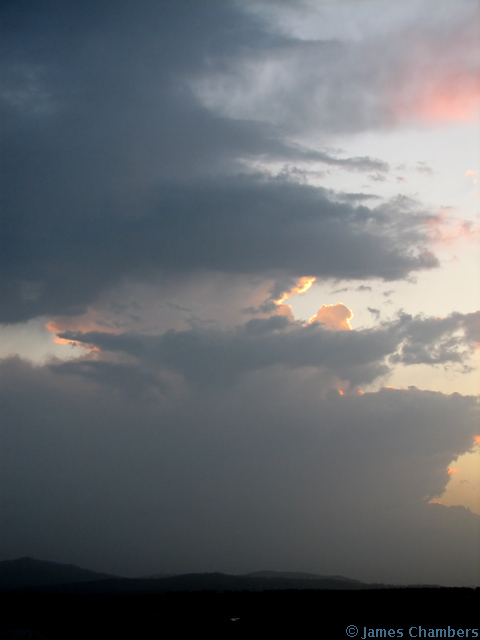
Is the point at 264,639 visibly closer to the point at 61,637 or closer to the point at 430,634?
the point at 430,634

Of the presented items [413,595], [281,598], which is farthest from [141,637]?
[413,595]

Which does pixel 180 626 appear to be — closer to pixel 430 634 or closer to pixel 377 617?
pixel 377 617

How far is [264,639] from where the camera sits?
55406 millimetres

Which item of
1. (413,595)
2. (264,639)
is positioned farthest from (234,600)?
(264,639)

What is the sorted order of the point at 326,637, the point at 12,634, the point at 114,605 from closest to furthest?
1. the point at 12,634
2. the point at 326,637
3. the point at 114,605

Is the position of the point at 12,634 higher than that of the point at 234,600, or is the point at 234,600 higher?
the point at 12,634

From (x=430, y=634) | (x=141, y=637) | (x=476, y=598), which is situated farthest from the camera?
(x=476, y=598)

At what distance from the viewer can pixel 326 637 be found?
54844 mm

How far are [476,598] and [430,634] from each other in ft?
98.0

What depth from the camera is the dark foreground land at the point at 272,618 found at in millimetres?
55938

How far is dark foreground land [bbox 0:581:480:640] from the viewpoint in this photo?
55938 mm

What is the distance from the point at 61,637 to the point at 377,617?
3280 centimetres

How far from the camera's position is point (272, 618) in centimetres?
6481

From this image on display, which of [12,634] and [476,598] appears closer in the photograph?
[12,634]
